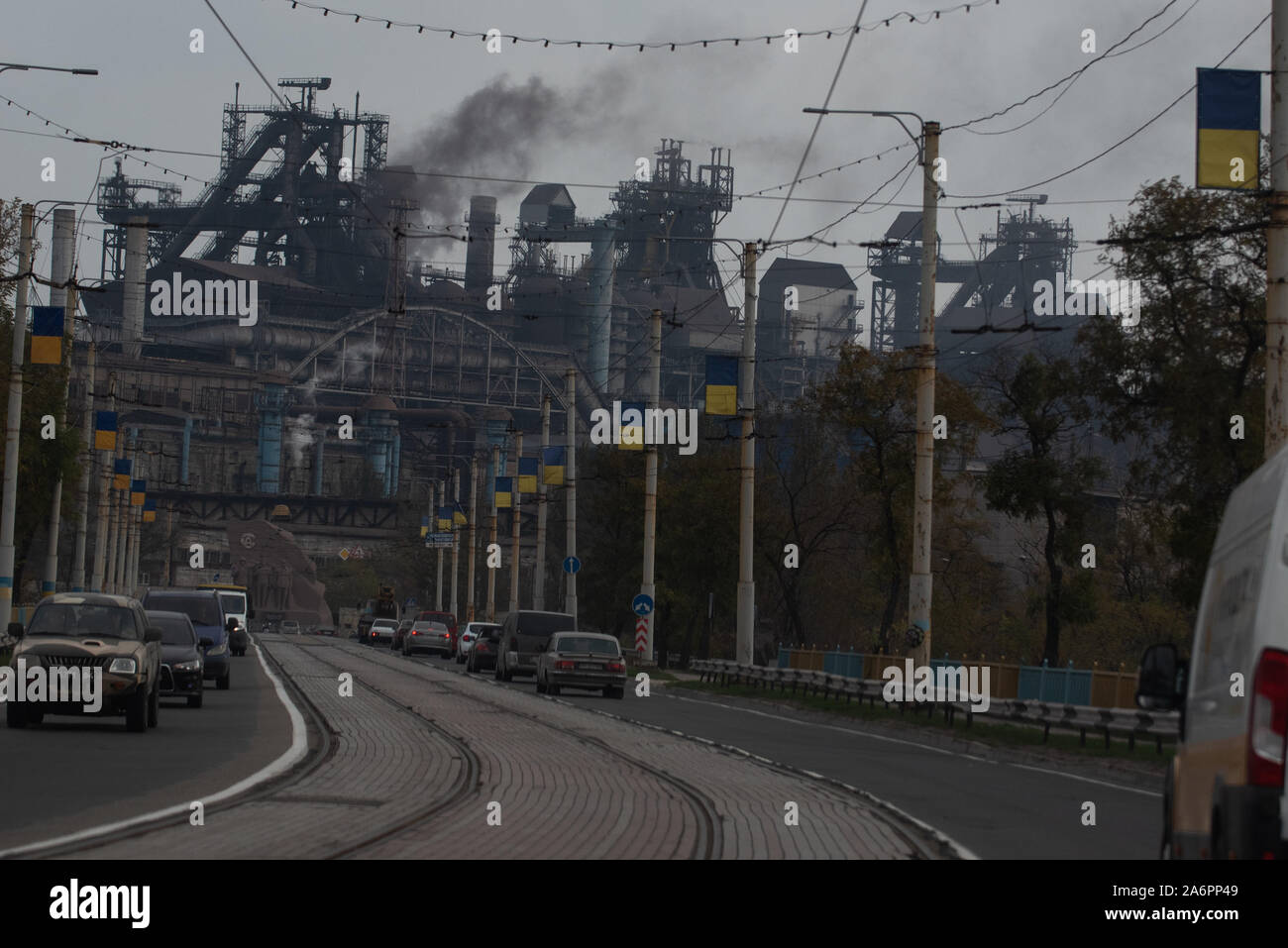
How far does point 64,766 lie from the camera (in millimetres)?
17656

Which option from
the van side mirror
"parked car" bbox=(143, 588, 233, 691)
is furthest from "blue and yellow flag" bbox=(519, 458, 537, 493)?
the van side mirror

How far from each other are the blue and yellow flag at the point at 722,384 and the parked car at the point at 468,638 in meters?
17.2

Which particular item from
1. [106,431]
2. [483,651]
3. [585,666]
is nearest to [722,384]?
[585,666]

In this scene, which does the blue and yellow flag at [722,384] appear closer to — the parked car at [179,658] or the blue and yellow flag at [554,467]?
the blue and yellow flag at [554,467]

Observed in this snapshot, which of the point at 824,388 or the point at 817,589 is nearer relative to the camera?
the point at 824,388

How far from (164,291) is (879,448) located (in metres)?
135

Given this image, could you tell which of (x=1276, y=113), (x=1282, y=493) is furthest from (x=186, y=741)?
(x=1282, y=493)

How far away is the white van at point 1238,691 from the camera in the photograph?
6348 millimetres

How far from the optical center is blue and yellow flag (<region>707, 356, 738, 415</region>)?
45.0 m

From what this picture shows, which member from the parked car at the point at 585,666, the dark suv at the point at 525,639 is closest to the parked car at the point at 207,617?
the parked car at the point at 585,666

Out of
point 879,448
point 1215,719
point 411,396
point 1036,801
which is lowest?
point 1036,801
